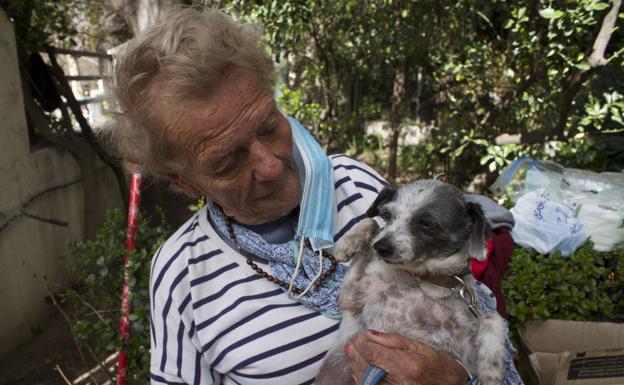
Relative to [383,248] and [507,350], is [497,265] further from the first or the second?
[383,248]

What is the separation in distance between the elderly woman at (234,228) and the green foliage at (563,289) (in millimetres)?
1254

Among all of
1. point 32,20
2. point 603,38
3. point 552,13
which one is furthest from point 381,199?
point 32,20

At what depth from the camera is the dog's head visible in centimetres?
202

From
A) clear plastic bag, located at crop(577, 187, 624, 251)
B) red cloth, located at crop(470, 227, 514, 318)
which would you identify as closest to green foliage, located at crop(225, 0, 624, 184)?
clear plastic bag, located at crop(577, 187, 624, 251)

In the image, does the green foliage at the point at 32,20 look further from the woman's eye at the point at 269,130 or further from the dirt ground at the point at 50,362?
the woman's eye at the point at 269,130

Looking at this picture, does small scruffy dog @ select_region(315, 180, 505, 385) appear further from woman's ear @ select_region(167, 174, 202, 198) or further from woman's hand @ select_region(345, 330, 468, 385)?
woman's ear @ select_region(167, 174, 202, 198)

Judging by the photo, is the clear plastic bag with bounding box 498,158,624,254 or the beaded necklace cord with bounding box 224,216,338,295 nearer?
the beaded necklace cord with bounding box 224,216,338,295

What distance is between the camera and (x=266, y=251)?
1949 millimetres

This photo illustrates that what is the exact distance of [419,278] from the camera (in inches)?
81.8

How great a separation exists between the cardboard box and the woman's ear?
219 cm

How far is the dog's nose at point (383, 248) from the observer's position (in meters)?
1.93

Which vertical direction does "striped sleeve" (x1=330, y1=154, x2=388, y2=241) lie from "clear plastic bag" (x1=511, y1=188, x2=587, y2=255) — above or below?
above

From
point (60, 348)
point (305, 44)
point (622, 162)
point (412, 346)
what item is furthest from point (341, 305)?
point (305, 44)

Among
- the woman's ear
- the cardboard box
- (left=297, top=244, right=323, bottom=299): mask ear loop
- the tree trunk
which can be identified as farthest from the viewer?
the tree trunk
